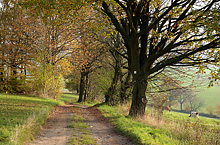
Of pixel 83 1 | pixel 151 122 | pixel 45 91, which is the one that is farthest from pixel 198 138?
pixel 45 91

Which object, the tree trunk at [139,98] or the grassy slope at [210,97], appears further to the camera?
the grassy slope at [210,97]

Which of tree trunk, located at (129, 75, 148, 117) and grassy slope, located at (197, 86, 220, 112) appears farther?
grassy slope, located at (197, 86, 220, 112)

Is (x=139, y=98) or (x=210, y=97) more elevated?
(x=139, y=98)

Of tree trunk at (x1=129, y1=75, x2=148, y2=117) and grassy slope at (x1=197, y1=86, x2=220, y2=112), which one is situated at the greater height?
tree trunk at (x1=129, y1=75, x2=148, y2=117)

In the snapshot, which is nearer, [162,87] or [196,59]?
[196,59]

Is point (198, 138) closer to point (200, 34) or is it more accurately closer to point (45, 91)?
point (200, 34)

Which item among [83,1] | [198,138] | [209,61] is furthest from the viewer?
[209,61]

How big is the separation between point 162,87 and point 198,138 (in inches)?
322

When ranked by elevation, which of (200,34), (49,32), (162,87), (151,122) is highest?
(49,32)

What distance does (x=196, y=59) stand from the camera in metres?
10.1

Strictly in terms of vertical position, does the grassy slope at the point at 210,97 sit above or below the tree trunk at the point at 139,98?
below

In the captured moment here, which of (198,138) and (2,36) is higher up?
(2,36)

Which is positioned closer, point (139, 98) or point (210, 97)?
point (139, 98)

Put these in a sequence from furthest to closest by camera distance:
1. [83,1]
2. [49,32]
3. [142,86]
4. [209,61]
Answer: [49,32] < [142,86] < [209,61] < [83,1]
